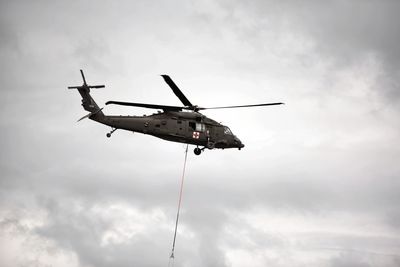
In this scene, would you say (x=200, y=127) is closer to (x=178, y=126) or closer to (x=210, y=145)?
(x=210, y=145)

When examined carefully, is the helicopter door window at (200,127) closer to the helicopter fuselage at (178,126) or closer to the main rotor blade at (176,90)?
the helicopter fuselage at (178,126)

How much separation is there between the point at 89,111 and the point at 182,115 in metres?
9.37

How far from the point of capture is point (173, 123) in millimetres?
48312

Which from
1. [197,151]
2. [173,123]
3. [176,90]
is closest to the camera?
[176,90]

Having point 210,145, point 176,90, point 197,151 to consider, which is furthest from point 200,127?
point 176,90

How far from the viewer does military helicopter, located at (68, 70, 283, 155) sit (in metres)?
46.9

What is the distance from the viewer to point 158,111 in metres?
48.7

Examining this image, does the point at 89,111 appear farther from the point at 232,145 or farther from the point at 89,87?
the point at 232,145

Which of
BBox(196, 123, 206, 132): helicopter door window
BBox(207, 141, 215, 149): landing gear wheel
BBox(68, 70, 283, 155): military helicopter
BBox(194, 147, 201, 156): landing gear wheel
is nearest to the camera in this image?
BBox(68, 70, 283, 155): military helicopter

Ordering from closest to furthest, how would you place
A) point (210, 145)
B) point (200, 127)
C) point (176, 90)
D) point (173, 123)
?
point (176, 90)
point (173, 123)
point (200, 127)
point (210, 145)

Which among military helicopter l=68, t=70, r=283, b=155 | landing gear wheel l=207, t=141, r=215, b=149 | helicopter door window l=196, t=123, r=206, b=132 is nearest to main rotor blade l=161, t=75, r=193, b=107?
military helicopter l=68, t=70, r=283, b=155

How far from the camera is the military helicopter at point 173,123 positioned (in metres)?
46.9

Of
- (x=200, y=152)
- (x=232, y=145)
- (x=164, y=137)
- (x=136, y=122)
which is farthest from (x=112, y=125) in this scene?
(x=232, y=145)

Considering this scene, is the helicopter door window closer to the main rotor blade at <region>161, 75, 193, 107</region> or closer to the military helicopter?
the military helicopter
